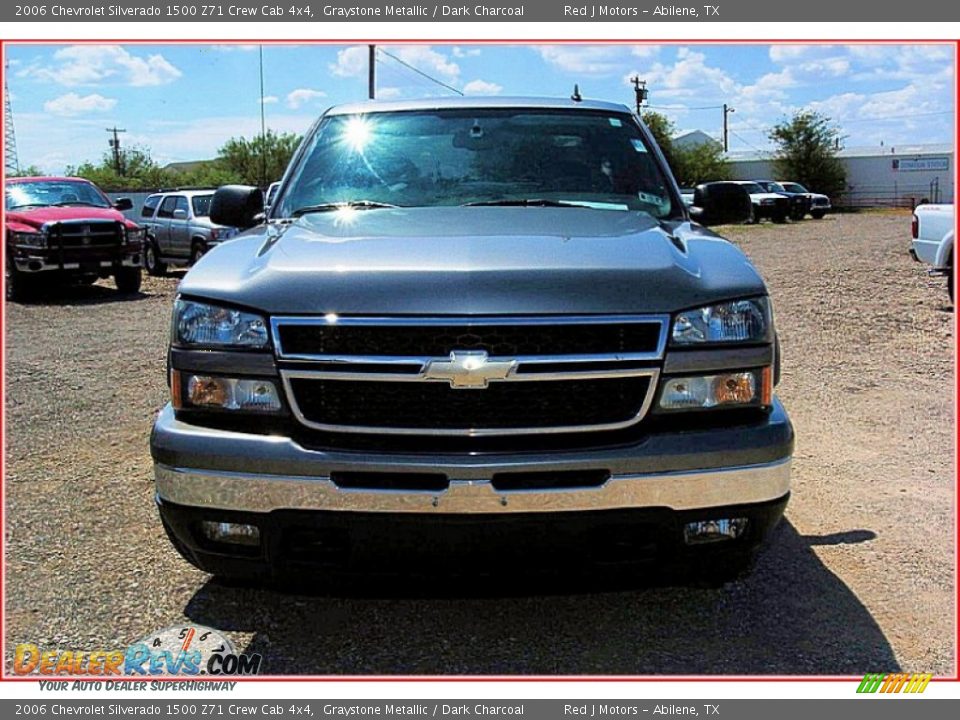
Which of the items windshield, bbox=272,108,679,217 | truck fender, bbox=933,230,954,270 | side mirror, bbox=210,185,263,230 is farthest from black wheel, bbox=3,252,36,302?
truck fender, bbox=933,230,954,270

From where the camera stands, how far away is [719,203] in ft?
14.7

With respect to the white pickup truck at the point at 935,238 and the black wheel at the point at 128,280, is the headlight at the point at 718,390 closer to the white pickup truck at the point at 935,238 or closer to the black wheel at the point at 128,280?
the white pickup truck at the point at 935,238

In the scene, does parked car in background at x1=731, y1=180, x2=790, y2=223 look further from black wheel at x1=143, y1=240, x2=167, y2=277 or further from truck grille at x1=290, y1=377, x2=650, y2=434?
truck grille at x1=290, y1=377, x2=650, y2=434

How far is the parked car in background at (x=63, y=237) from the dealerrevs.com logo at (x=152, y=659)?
12982mm

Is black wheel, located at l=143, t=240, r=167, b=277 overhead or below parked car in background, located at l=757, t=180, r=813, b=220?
below

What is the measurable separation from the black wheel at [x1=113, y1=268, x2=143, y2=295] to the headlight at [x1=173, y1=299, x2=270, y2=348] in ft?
45.3

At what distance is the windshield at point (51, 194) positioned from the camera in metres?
15.8

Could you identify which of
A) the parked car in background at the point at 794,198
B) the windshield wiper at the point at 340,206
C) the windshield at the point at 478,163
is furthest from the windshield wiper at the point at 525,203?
the parked car in background at the point at 794,198

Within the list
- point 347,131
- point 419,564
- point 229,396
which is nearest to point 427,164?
point 347,131

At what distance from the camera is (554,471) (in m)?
2.69

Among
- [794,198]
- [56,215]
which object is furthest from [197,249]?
[794,198]

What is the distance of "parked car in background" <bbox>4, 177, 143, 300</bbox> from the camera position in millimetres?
14891
